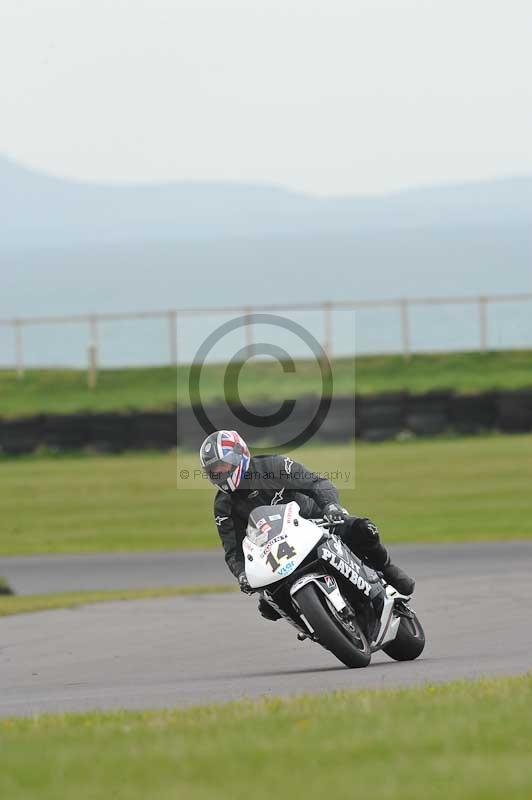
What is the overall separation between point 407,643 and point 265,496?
4.27ft

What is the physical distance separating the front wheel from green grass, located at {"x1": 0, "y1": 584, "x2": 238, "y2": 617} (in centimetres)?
639

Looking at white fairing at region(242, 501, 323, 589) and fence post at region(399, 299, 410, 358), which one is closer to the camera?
white fairing at region(242, 501, 323, 589)

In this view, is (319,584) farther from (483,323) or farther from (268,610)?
(483,323)

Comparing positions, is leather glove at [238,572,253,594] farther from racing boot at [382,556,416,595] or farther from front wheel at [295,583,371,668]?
racing boot at [382,556,416,595]

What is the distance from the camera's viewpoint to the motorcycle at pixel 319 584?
30.9 ft

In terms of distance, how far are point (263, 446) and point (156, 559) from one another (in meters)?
10.8

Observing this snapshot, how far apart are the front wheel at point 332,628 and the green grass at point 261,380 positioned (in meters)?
27.4

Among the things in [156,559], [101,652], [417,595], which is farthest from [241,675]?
[156,559]

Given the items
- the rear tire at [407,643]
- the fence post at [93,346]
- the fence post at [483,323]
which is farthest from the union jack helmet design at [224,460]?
the fence post at [93,346]

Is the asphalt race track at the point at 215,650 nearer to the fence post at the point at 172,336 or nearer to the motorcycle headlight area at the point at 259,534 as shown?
the motorcycle headlight area at the point at 259,534

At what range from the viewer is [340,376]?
132 ft

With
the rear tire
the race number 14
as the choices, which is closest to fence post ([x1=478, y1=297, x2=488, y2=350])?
→ the rear tire

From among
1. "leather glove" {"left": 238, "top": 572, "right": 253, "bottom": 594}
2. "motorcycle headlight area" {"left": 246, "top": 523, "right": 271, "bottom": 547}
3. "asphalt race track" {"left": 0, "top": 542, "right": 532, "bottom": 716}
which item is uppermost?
"motorcycle headlight area" {"left": 246, "top": 523, "right": 271, "bottom": 547}

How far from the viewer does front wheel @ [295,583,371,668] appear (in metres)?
9.31
